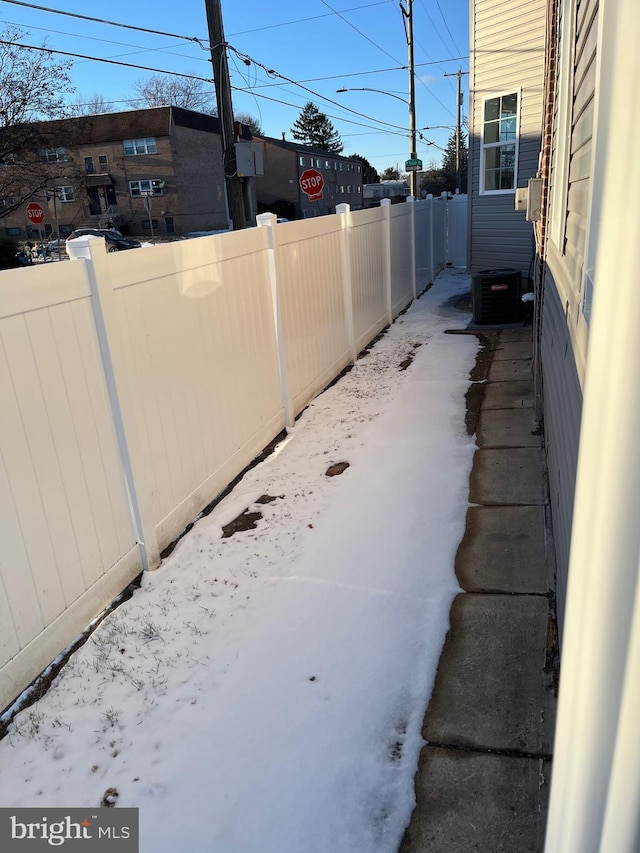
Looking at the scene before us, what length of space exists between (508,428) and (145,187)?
46.1m

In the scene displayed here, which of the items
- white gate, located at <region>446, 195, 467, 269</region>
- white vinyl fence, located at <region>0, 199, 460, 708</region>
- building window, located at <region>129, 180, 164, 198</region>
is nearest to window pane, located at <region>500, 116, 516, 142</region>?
white gate, located at <region>446, 195, 467, 269</region>

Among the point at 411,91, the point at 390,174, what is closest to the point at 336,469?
the point at 411,91

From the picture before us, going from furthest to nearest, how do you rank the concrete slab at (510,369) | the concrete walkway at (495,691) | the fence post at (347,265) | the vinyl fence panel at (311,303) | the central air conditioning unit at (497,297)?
the central air conditioning unit at (497,297)
the fence post at (347,265)
the concrete slab at (510,369)
the vinyl fence panel at (311,303)
the concrete walkway at (495,691)

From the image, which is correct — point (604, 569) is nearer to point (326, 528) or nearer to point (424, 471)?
point (326, 528)

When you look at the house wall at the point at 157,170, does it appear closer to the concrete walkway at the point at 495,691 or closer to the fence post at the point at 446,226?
the fence post at the point at 446,226

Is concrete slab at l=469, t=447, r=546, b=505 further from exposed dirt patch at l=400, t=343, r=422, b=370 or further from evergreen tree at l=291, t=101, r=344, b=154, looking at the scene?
evergreen tree at l=291, t=101, r=344, b=154

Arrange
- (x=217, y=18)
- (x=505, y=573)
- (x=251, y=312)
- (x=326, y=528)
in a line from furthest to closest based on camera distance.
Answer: (x=217, y=18)
(x=251, y=312)
(x=326, y=528)
(x=505, y=573)

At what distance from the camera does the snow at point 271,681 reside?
2.25m

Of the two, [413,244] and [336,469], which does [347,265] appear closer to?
[336,469]

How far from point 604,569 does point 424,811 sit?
2.03 m

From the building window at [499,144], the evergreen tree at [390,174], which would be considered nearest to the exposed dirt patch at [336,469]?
the building window at [499,144]

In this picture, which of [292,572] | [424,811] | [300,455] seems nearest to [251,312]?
[300,455]

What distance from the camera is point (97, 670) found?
297cm

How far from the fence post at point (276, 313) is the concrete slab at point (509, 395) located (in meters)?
2.02
